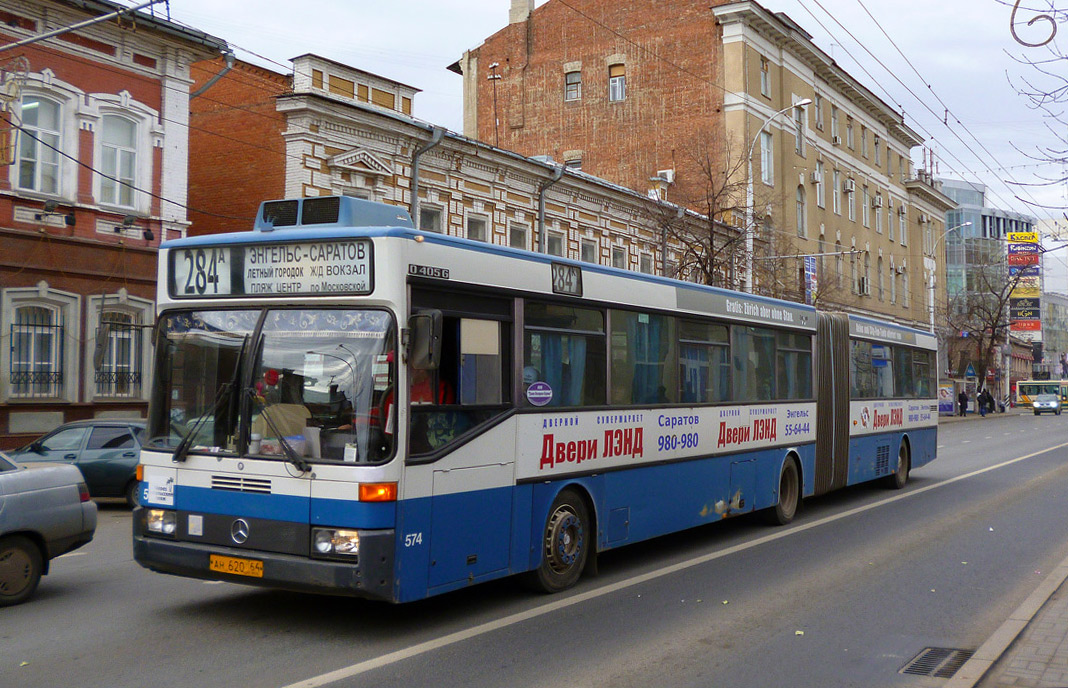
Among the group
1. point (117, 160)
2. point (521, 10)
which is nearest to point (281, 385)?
point (117, 160)

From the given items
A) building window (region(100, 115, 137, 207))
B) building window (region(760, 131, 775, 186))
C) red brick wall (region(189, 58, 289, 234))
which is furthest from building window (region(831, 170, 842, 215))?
building window (region(100, 115, 137, 207))

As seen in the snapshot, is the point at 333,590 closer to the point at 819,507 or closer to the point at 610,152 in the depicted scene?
the point at 819,507

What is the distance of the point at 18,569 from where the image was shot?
8297mm

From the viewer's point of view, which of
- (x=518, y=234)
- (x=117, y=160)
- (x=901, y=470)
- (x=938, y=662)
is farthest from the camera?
(x=518, y=234)

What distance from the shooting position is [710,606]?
8.49 metres

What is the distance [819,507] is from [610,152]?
34373 mm

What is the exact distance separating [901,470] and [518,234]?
15956 mm

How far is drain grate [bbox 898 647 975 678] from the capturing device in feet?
21.9

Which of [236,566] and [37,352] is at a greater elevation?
[37,352]

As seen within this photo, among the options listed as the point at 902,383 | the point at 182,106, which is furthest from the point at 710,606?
the point at 182,106

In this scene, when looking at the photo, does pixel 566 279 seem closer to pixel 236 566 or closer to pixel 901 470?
pixel 236 566

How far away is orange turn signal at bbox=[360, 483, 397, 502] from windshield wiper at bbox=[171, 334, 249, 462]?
50.5 inches

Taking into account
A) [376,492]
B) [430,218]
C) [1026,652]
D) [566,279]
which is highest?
[430,218]

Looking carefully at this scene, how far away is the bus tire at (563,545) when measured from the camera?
8695 mm
